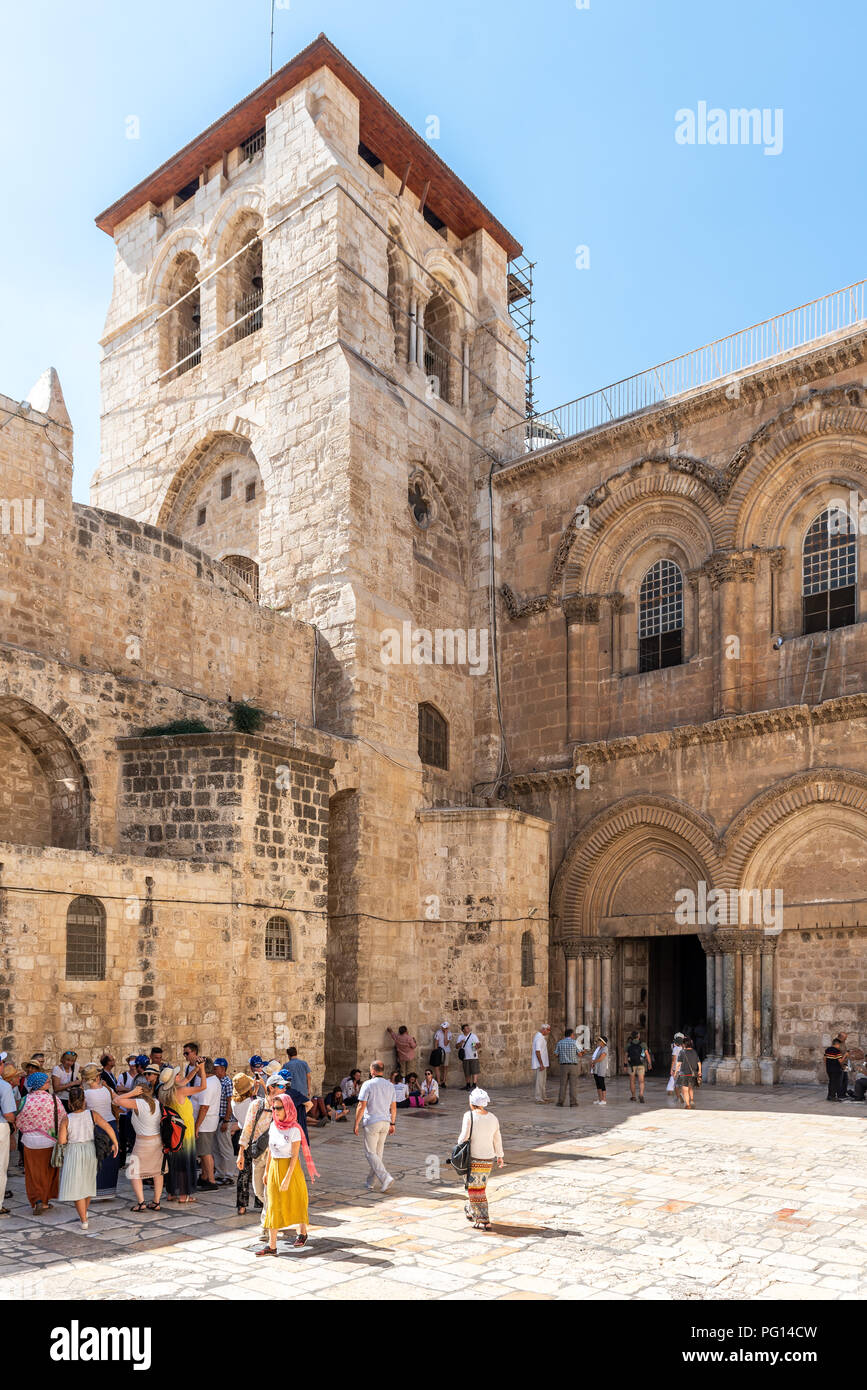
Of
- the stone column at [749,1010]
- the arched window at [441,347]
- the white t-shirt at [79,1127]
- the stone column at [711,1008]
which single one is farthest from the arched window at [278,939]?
the arched window at [441,347]

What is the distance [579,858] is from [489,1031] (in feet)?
11.8

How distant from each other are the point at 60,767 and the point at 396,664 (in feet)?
22.6

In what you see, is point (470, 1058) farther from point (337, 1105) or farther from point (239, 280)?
point (239, 280)

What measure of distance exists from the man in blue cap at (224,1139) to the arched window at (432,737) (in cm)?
1104

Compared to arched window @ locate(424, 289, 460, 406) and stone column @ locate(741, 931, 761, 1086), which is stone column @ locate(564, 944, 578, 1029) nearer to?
stone column @ locate(741, 931, 761, 1086)

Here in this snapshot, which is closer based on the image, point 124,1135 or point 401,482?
point 124,1135

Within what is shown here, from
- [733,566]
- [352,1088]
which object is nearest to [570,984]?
[352,1088]

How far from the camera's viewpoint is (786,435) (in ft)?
60.8

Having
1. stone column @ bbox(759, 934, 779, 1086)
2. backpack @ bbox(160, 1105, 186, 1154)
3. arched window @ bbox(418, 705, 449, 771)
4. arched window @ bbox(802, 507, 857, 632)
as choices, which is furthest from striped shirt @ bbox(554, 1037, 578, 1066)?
arched window @ bbox(802, 507, 857, 632)

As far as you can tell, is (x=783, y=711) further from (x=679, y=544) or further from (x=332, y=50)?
(x=332, y=50)

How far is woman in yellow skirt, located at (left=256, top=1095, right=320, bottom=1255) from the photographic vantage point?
297 inches

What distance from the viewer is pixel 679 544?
65.7 ft

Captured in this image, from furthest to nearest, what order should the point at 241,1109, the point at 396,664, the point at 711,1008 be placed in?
the point at 396,664
the point at 711,1008
the point at 241,1109
